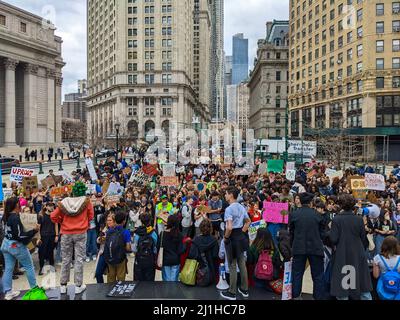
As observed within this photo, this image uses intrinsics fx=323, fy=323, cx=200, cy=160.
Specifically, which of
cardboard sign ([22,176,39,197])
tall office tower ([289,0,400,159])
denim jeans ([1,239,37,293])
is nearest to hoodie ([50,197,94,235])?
denim jeans ([1,239,37,293])

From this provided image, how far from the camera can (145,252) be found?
22.1 ft

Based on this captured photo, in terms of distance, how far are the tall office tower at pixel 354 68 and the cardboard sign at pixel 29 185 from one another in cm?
3706

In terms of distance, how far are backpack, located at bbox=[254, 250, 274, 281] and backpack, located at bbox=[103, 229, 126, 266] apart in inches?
111

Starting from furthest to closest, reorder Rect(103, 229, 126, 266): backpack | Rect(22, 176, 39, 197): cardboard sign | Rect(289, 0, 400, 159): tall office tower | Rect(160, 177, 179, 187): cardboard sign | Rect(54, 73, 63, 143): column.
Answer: Rect(54, 73, 63, 143): column
Rect(289, 0, 400, 159): tall office tower
Rect(160, 177, 179, 187): cardboard sign
Rect(22, 176, 39, 197): cardboard sign
Rect(103, 229, 126, 266): backpack

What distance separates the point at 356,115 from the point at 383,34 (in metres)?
12.6

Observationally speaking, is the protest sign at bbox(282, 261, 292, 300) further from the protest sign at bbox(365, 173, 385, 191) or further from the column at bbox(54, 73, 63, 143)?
the column at bbox(54, 73, 63, 143)

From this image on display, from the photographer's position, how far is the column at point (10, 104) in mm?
52344

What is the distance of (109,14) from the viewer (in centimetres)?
10094

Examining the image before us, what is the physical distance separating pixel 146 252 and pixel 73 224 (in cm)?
157

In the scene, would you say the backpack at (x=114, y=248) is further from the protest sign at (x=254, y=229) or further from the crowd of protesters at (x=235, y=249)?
the protest sign at (x=254, y=229)

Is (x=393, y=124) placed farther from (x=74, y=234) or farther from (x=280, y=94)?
(x=74, y=234)

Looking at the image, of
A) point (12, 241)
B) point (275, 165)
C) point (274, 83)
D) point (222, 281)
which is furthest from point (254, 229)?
point (274, 83)

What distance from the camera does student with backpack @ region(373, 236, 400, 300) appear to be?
5312 mm
